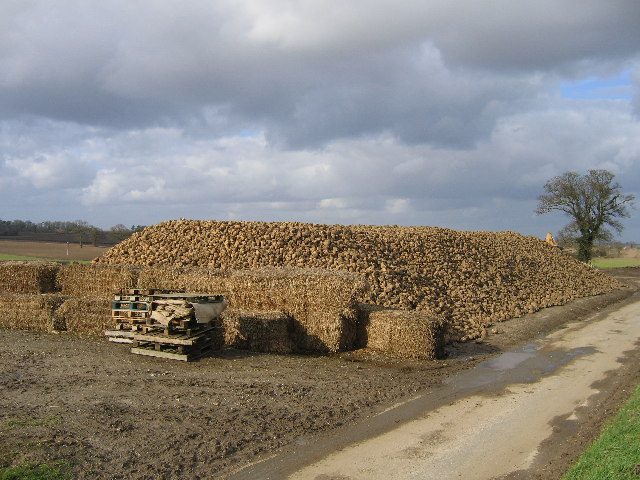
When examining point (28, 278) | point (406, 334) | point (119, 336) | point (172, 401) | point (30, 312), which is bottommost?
point (172, 401)

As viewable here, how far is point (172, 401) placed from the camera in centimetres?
1059

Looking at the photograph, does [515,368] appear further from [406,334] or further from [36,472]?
[36,472]

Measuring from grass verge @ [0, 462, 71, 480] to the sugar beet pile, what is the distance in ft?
42.0

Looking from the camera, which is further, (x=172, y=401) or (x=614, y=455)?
(x=172, y=401)

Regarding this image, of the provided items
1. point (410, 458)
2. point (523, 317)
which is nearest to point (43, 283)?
point (410, 458)

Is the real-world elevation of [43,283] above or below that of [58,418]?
above

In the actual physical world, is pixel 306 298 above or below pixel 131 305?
above

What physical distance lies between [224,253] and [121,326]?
6.99 m

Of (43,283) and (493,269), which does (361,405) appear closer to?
(43,283)

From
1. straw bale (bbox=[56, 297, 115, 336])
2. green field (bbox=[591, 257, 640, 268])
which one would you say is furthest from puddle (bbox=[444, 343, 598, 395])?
green field (bbox=[591, 257, 640, 268])

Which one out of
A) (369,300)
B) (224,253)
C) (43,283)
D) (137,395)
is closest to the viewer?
(137,395)

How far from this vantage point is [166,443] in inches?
338

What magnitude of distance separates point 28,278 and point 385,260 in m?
13.6

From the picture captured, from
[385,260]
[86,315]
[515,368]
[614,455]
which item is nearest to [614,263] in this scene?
[385,260]
